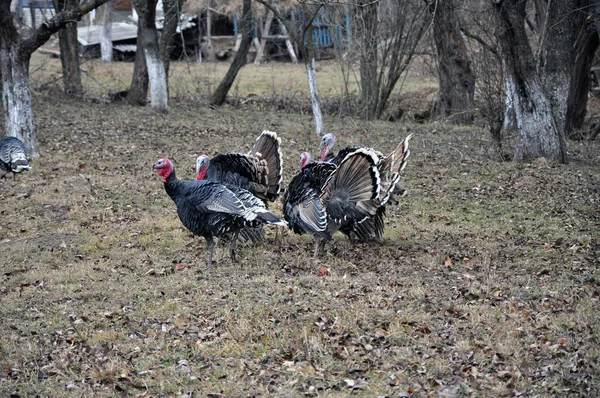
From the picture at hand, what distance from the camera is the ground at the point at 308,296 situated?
6.14m

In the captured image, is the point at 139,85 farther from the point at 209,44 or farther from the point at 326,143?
the point at 209,44

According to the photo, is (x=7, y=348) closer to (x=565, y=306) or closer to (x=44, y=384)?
(x=44, y=384)

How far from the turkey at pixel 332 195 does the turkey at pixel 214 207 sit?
24.9 inches

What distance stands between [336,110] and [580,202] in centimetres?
1159

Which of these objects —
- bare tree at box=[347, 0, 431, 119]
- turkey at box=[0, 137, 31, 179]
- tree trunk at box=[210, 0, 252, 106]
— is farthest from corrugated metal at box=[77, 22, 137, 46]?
turkey at box=[0, 137, 31, 179]

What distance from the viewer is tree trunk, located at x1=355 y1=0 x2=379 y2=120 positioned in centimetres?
2062

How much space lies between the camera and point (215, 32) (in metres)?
42.2

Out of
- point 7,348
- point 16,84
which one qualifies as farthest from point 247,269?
point 16,84

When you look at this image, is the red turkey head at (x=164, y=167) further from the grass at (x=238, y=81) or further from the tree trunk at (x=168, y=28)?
the grass at (x=238, y=81)

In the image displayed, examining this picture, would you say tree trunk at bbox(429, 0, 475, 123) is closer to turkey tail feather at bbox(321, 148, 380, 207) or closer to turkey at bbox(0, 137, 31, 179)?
turkey at bbox(0, 137, 31, 179)

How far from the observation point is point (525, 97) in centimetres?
1409

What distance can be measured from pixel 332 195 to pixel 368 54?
1274 centimetres

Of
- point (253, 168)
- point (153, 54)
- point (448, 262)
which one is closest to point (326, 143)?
point (253, 168)

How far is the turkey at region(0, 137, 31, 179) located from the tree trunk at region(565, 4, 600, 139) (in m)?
11.7
